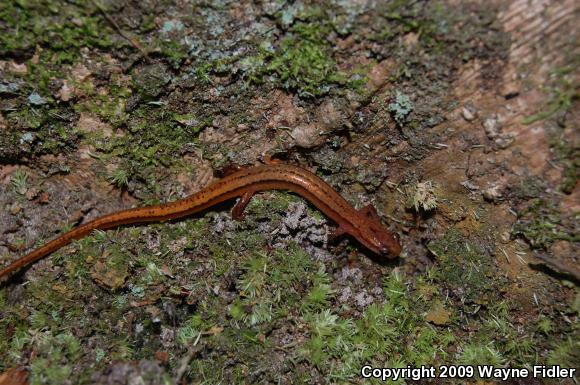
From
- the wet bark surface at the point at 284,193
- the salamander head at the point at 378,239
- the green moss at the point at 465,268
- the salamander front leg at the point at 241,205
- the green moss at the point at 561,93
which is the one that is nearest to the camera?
the green moss at the point at 561,93

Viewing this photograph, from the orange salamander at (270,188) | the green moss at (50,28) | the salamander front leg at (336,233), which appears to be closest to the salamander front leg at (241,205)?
the orange salamander at (270,188)

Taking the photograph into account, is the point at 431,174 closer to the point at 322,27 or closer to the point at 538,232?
the point at 538,232

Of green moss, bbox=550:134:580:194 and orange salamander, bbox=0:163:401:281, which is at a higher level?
green moss, bbox=550:134:580:194

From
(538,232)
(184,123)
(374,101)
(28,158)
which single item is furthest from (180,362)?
(538,232)

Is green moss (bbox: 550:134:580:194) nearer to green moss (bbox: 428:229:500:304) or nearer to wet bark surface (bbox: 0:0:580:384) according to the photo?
wet bark surface (bbox: 0:0:580:384)

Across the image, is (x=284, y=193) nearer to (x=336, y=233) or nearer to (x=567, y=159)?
(x=336, y=233)

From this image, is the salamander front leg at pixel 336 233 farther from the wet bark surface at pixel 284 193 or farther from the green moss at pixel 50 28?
the green moss at pixel 50 28

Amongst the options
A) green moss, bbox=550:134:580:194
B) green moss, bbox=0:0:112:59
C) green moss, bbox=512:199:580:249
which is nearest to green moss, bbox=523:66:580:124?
green moss, bbox=550:134:580:194

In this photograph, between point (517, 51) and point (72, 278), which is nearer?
point (517, 51)
